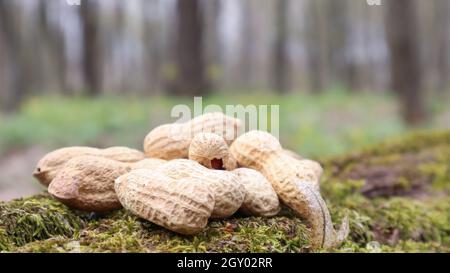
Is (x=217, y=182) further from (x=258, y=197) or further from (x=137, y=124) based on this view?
(x=137, y=124)

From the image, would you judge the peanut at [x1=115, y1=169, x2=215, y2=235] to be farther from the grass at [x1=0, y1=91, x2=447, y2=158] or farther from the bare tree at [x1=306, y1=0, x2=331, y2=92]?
the bare tree at [x1=306, y1=0, x2=331, y2=92]

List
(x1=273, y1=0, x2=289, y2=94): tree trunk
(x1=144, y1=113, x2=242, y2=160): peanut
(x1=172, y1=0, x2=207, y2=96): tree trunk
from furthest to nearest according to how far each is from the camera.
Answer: (x1=273, y1=0, x2=289, y2=94): tree trunk < (x1=172, y1=0, x2=207, y2=96): tree trunk < (x1=144, y1=113, x2=242, y2=160): peanut

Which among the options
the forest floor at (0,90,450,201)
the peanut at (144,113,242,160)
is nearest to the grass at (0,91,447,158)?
the forest floor at (0,90,450,201)

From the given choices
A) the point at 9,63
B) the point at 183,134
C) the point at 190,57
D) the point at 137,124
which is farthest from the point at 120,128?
the point at 9,63

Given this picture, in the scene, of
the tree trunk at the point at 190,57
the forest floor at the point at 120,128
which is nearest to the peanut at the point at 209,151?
the forest floor at the point at 120,128

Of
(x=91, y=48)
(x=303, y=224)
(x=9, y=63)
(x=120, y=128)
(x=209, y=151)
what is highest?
(x=91, y=48)

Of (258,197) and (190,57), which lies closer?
(258,197)
